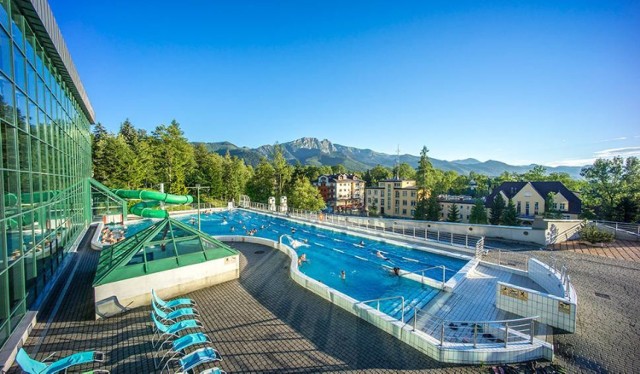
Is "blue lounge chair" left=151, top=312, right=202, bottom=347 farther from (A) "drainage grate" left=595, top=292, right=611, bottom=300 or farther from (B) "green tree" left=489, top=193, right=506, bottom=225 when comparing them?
(B) "green tree" left=489, top=193, right=506, bottom=225

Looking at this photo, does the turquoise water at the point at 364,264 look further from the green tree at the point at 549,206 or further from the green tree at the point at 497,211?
the green tree at the point at 549,206

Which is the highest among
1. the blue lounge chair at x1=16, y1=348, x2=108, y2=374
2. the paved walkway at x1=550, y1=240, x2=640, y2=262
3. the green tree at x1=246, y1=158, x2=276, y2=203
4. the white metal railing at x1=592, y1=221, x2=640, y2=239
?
the green tree at x1=246, y1=158, x2=276, y2=203

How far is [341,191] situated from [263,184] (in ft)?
110

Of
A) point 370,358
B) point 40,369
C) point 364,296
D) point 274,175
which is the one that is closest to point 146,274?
point 40,369

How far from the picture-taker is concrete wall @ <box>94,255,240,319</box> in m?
7.44

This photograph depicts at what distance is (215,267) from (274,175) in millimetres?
32376

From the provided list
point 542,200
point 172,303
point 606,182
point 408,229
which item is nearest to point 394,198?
point 542,200

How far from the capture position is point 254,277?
1066cm

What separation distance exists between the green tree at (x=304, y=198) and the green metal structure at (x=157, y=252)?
86.9ft

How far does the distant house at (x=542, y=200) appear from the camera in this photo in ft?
132

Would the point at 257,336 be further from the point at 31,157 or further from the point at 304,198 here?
the point at 304,198

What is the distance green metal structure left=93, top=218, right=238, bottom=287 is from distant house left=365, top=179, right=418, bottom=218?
45610 mm

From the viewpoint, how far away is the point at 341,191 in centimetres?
7206

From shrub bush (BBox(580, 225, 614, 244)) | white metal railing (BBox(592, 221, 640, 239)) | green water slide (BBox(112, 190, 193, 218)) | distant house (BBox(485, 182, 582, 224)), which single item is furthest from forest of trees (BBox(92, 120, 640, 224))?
shrub bush (BBox(580, 225, 614, 244))
